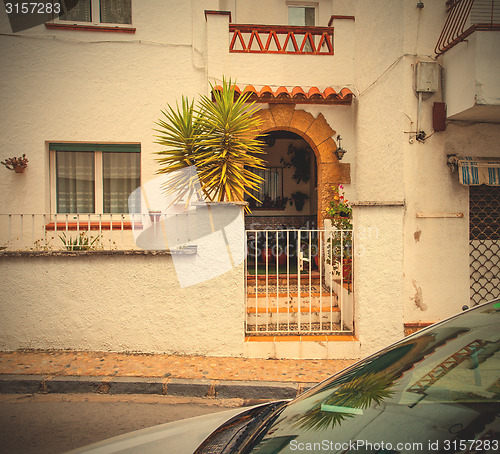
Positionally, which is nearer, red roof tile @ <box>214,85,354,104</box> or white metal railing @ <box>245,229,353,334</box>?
white metal railing @ <box>245,229,353,334</box>

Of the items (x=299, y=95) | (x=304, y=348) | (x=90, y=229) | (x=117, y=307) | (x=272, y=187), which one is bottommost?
(x=304, y=348)

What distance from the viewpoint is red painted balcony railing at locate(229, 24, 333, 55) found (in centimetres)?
772

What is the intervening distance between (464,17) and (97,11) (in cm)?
654

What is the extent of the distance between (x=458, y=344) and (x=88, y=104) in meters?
7.69

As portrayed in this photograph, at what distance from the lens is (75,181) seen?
8.00m

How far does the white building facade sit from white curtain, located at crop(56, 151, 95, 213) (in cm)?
3

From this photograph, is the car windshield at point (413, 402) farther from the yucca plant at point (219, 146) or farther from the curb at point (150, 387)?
the yucca plant at point (219, 146)

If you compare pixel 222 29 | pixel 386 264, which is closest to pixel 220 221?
pixel 386 264

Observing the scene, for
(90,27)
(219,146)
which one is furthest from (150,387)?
(90,27)

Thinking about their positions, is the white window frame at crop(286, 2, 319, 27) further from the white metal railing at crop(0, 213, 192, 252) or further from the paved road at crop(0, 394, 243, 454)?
the paved road at crop(0, 394, 243, 454)

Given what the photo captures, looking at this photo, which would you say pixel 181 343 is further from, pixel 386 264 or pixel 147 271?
pixel 386 264

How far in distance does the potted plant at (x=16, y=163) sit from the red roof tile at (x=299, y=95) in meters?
3.82

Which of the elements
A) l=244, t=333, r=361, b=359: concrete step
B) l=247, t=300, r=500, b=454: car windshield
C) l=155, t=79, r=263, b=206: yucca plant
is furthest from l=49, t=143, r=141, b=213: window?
l=247, t=300, r=500, b=454: car windshield

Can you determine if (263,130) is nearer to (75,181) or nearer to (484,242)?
(75,181)
